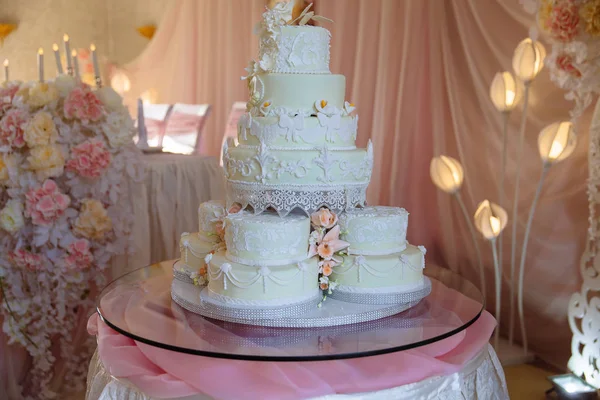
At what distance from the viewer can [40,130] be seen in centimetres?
246

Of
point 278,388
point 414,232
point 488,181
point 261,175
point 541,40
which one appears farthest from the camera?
point 414,232

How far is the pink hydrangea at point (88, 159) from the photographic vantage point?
2533 mm

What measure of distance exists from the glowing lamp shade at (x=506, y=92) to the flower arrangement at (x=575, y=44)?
0.24 m

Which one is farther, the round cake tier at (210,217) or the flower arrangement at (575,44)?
the flower arrangement at (575,44)

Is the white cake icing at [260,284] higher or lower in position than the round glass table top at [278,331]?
higher

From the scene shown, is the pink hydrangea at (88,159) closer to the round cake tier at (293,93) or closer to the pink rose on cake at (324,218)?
the round cake tier at (293,93)

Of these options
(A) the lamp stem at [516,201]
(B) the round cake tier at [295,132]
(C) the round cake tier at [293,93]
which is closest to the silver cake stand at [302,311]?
(B) the round cake tier at [295,132]

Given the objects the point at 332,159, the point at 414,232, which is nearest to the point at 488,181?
the point at 414,232

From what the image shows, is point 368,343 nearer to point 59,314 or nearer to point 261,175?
point 261,175

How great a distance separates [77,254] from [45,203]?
25 centimetres

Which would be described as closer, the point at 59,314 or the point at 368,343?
the point at 368,343

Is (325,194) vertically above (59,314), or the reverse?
(325,194)

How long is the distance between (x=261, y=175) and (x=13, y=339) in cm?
149

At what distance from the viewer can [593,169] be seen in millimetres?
2441
